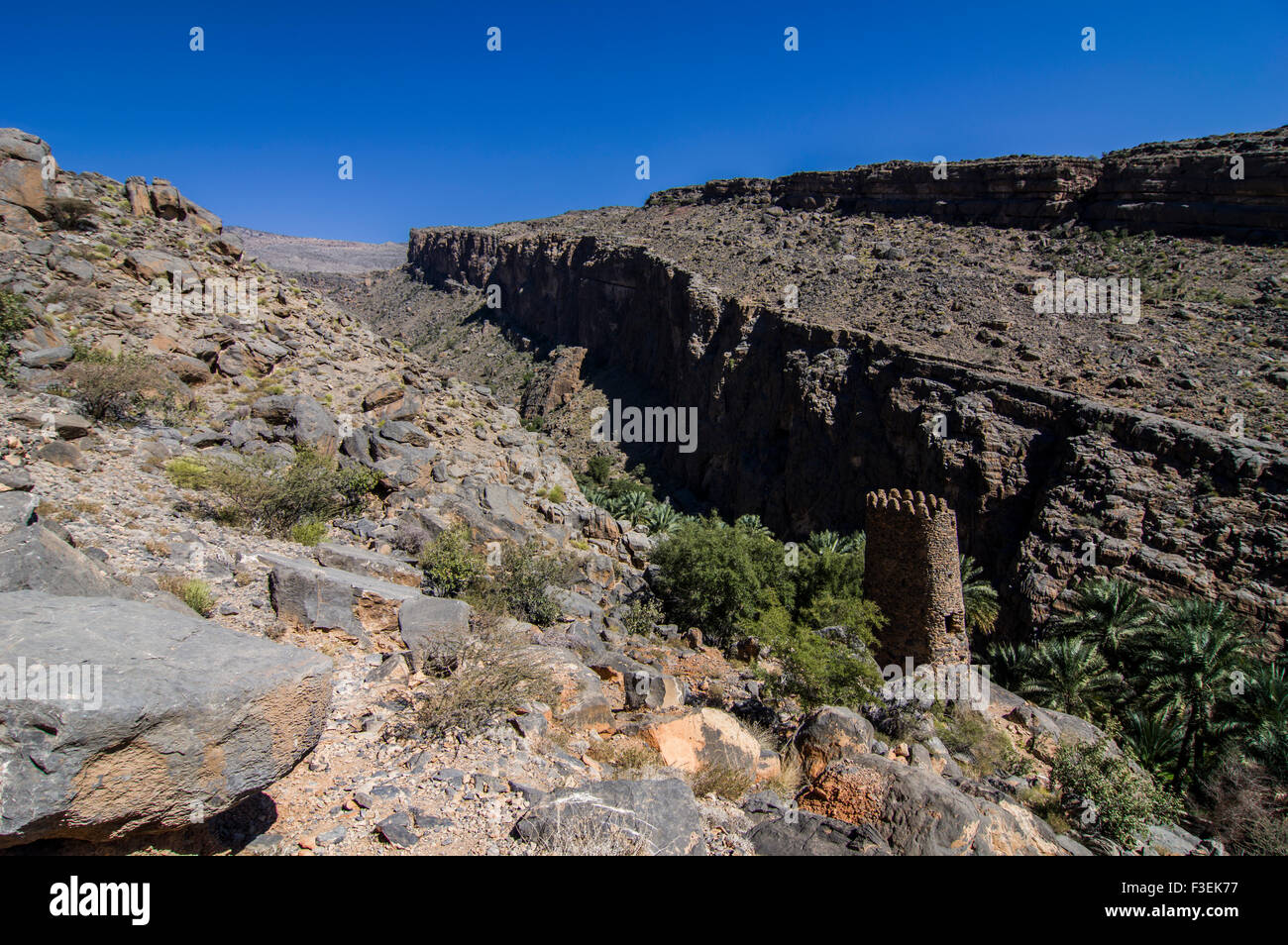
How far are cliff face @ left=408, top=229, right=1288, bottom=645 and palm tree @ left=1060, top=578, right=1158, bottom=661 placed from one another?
9.13ft

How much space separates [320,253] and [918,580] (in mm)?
150271

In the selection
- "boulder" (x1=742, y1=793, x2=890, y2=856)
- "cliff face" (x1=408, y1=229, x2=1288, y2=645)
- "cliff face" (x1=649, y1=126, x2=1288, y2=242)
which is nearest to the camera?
"boulder" (x1=742, y1=793, x2=890, y2=856)

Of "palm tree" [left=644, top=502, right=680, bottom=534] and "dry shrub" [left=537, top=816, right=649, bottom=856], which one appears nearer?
"dry shrub" [left=537, top=816, right=649, bottom=856]

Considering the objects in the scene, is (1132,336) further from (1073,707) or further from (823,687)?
(823,687)

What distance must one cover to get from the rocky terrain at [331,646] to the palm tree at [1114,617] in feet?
15.1

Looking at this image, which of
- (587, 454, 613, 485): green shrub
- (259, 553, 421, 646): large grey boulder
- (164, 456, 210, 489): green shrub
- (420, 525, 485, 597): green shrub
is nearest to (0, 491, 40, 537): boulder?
(259, 553, 421, 646): large grey boulder

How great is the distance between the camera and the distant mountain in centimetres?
11182

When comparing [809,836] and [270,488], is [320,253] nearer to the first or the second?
[270,488]

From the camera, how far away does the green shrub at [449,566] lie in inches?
384

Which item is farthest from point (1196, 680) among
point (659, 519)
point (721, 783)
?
point (659, 519)

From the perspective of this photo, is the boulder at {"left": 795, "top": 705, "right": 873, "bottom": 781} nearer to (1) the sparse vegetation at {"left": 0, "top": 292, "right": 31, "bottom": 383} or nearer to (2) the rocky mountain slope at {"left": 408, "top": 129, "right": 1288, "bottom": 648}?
(1) the sparse vegetation at {"left": 0, "top": 292, "right": 31, "bottom": 383}

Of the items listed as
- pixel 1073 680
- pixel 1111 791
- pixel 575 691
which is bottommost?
pixel 1073 680

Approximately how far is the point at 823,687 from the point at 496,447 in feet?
38.8

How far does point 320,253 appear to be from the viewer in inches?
5231
